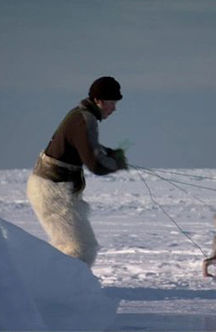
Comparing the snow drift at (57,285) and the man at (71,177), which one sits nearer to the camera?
the snow drift at (57,285)

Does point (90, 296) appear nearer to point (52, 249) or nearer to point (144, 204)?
point (52, 249)

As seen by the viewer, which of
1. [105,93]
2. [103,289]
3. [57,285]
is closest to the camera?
[57,285]

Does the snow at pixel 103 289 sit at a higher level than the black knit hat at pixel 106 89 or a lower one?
lower

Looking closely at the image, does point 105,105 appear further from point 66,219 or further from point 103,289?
point 103,289

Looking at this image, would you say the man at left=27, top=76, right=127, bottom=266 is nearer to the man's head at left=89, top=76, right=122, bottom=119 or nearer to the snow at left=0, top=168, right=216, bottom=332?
the man's head at left=89, top=76, right=122, bottom=119

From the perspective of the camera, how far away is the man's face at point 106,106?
19.2ft

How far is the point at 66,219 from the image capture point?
229 inches

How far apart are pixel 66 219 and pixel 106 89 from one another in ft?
2.68

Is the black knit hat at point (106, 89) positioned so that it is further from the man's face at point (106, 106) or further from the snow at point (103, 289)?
the snow at point (103, 289)

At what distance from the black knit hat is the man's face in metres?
0.03

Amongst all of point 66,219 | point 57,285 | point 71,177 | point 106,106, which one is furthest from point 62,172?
point 57,285

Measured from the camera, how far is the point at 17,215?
52.9 feet

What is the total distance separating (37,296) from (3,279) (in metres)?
0.77

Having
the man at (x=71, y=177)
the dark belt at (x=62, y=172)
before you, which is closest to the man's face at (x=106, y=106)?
the man at (x=71, y=177)
